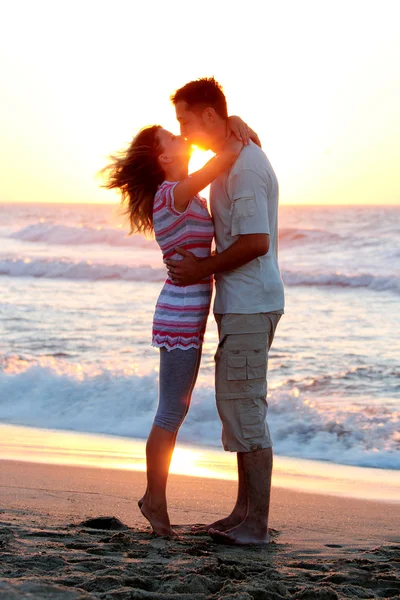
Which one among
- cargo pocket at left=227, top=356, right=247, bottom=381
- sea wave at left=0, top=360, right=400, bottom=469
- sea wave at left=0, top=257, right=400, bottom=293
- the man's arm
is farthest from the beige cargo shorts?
sea wave at left=0, top=257, right=400, bottom=293

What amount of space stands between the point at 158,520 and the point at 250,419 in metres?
0.62

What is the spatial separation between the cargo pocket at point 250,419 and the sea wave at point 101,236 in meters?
27.6

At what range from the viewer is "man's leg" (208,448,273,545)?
3.75 m

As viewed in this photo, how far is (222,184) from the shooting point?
3715mm

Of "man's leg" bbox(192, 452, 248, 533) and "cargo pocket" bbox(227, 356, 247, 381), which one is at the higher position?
"cargo pocket" bbox(227, 356, 247, 381)

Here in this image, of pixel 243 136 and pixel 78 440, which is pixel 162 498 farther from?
pixel 78 440

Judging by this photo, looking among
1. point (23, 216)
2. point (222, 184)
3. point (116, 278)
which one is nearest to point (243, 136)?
point (222, 184)

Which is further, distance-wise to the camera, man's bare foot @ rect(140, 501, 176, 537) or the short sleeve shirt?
man's bare foot @ rect(140, 501, 176, 537)

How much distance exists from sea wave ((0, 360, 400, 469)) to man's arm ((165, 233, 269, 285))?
294 centimetres

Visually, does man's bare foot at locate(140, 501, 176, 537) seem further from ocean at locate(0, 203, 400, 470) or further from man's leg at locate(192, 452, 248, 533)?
ocean at locate(0, 203, 400, 470)

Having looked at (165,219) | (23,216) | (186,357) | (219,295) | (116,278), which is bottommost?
(186,357)

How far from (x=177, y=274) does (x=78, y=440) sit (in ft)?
10.5

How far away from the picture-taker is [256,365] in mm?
3703

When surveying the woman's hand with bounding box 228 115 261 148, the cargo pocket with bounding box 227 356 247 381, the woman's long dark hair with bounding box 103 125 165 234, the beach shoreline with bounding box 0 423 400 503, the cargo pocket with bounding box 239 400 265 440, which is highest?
the woman's hand with bounding box 228 115 261 148
